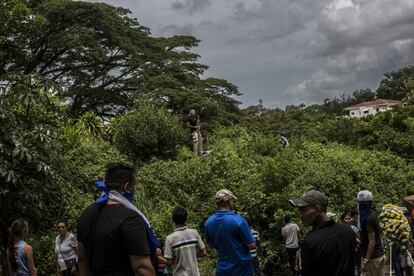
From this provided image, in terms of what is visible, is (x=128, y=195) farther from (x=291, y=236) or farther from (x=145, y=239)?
(x=291, y=236)

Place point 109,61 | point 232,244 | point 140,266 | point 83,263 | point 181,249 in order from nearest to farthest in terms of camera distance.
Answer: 1. point 140,266
2. point 83,263
3. point 232,244
4. point 181,249
5. point 109,61

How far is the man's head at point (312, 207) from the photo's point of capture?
4.07 meters

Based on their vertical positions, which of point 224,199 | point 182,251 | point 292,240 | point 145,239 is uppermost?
point 224,199

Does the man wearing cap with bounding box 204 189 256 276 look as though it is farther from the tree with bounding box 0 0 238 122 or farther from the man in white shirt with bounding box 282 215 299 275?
the tree with bounding box 0 0 238 122

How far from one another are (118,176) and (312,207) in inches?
58.5

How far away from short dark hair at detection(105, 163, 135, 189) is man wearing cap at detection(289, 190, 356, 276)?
130cm

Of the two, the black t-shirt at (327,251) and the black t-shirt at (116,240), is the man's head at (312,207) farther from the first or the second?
the black t-shirt at (116,240)

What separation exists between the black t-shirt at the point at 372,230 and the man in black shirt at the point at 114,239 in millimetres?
4216


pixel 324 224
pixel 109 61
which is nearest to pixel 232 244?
pixel 324 224

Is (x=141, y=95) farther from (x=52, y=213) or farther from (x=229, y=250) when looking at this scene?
(x=229, y=250)

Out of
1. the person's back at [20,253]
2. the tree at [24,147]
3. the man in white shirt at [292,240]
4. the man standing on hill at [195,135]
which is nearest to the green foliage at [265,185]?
the man standing on hill at [195,135]

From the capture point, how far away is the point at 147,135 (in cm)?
1748

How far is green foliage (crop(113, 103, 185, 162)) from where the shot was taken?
17562 mm

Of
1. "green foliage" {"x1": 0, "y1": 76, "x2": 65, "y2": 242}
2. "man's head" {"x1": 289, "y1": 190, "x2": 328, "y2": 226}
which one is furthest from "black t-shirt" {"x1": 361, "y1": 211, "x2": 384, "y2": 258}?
"green foliage" {"x1": 0, "y1": 76, "x2": 65, "y2": 242}
